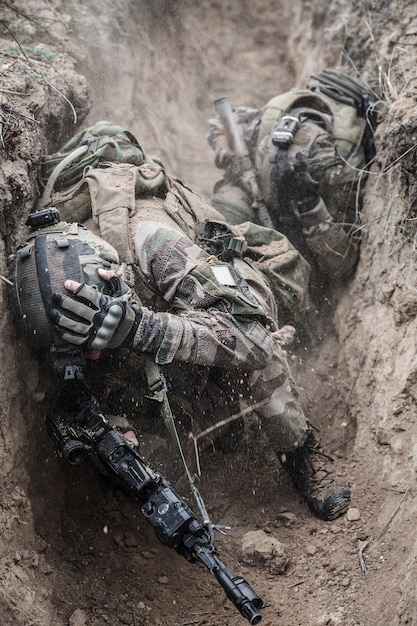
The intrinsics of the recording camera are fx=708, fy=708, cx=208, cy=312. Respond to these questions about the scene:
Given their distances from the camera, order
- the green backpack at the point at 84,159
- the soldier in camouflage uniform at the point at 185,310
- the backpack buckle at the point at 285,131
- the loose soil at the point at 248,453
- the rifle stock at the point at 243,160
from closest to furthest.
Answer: the loose soil at the point at 248,453 < the soldier in camouflage uniform at the point at 185,310 < the green backpack at the point at 84,159 < the backpack buckle at the point at 285,131 < the rifle stock at the point at 243,160

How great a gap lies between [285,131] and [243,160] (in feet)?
2.15

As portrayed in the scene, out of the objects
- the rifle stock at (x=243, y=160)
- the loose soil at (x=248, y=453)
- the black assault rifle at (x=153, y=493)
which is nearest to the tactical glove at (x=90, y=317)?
the loose soil at (x=248, y=453)

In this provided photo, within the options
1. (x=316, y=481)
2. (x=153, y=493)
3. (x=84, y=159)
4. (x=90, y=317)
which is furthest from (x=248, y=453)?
(x=84, y=159)

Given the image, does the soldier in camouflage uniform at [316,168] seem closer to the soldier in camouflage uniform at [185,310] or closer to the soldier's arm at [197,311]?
the soldier in camouflage uniform at [185,310]

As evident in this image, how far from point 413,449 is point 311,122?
3.02 metres

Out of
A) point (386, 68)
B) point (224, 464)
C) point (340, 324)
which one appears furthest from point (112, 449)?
point (386, 68)

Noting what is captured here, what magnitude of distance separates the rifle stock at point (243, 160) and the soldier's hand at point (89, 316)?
2.57 meters

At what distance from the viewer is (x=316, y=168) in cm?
560

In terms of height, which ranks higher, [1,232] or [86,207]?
[1,232]

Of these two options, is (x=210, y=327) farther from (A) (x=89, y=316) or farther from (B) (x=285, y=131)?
(B) (x=285, y=131)

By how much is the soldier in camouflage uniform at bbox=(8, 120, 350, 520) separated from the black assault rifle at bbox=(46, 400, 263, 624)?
431 millimetres

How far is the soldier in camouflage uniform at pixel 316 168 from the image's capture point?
561 cm

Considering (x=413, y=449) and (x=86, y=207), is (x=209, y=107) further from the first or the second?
(x=413, y=449)

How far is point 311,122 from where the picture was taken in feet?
19.0
